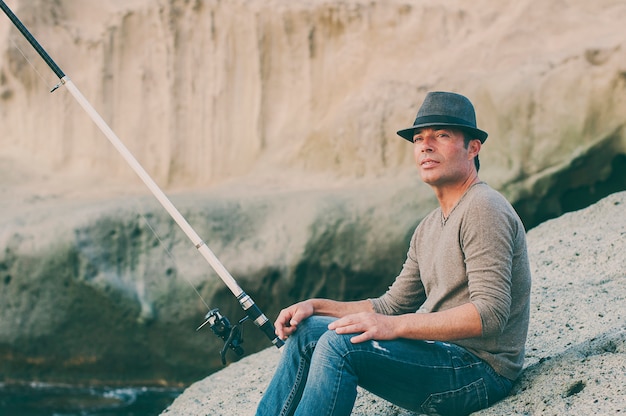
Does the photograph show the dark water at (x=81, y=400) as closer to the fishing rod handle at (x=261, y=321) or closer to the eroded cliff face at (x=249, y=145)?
the eroded cliff face at (x=249, y=145)

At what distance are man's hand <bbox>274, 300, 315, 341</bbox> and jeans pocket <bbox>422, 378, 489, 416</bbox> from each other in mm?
467

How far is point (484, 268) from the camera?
2488mm

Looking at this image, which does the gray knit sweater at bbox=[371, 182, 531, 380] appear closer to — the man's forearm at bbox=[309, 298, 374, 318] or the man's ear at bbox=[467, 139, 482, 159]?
the man's ear at bbox=[467, 139, 482, 159]

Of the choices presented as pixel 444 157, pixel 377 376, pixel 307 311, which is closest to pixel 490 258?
pixel 444 157

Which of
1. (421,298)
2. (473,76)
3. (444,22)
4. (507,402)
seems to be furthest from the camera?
(444,22)

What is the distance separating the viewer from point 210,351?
611 cm

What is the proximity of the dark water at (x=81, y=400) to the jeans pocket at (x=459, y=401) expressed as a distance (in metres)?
3.29

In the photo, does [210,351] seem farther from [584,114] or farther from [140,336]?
[584,114]

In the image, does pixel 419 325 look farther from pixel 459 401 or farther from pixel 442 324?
pixel 459 401

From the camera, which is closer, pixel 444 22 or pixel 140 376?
pixel 140 376

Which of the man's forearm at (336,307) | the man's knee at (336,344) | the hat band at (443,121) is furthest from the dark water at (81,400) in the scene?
the hat band at (443,121)

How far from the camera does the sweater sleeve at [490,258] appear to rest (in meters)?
2.46

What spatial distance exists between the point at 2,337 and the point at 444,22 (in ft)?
13.4

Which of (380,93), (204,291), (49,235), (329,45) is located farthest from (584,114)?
(49,235)
